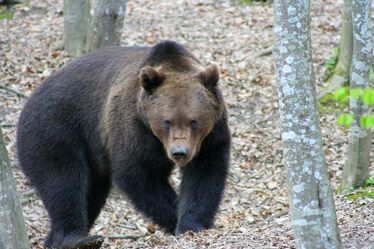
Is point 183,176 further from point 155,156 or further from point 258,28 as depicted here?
point 258,28

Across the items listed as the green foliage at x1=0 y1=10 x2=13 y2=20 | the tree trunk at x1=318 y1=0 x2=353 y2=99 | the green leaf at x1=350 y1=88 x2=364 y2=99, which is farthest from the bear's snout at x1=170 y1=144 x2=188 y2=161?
the green foliage at x1=0 y1=10 x2=13 y2=20

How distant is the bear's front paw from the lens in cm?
778

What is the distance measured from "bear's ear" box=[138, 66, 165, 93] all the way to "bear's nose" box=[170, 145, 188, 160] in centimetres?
81

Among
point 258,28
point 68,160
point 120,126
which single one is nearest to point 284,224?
point 120,126

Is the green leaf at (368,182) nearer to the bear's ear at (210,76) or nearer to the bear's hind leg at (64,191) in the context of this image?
the bear's ear at (210,76)

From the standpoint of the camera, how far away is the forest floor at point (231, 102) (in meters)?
7.32

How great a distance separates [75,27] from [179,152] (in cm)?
707

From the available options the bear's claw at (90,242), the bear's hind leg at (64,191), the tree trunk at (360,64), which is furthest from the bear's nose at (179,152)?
the bear's hind leg at (64,191)

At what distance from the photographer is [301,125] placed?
16.3 ft

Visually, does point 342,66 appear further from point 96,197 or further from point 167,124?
point 167,124

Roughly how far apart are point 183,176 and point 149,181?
38 cm

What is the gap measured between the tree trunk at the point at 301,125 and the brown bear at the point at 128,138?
2.46 metres

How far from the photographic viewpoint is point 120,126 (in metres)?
8.20

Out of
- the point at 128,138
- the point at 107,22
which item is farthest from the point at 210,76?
the point at 107,22
